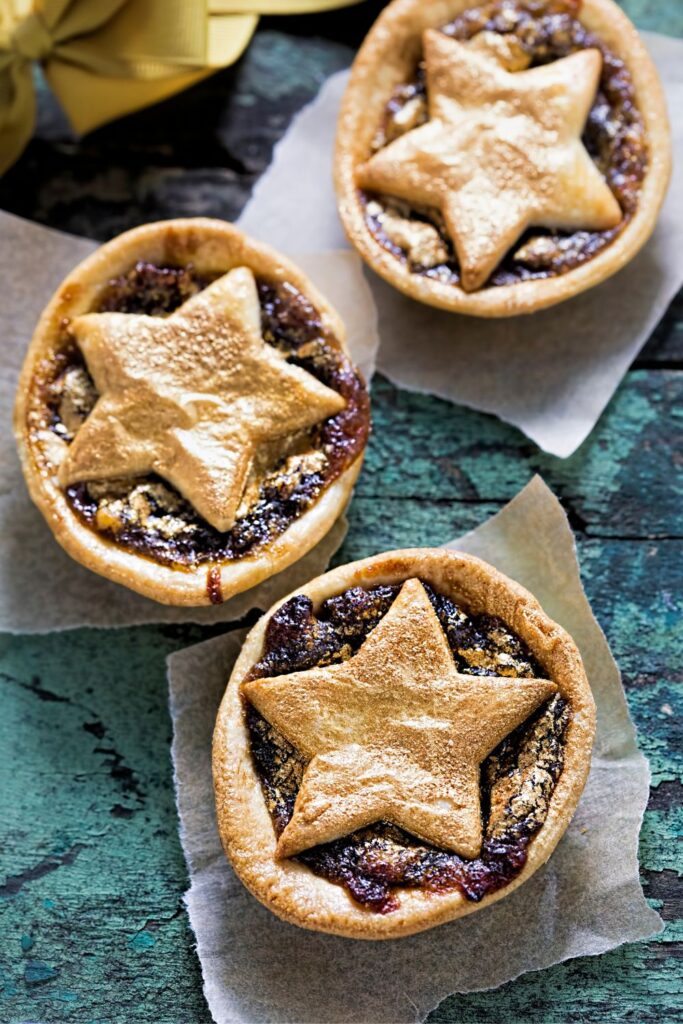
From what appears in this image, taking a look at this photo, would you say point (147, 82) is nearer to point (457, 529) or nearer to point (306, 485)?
point (306, 485)

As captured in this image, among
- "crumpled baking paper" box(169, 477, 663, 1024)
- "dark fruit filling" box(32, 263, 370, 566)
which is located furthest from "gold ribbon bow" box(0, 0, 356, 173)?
"crumpled baking paper" box(169, 477, 663, 1024)

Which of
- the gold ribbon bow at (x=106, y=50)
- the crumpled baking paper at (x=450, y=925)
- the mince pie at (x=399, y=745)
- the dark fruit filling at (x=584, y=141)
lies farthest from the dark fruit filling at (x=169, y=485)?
the gold ribbon bow at (x=106, y=50)

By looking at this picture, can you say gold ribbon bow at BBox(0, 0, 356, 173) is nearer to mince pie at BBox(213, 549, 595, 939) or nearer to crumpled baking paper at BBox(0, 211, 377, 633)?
crumpled baking paper at BBox(0, 211, 377, 633)

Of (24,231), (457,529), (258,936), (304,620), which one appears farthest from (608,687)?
(24,231)

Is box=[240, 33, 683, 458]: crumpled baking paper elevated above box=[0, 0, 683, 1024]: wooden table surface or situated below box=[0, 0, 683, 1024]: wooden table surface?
above

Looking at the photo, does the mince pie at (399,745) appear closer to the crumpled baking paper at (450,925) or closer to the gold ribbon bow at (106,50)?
the crumpled baking paper at (450,925)
